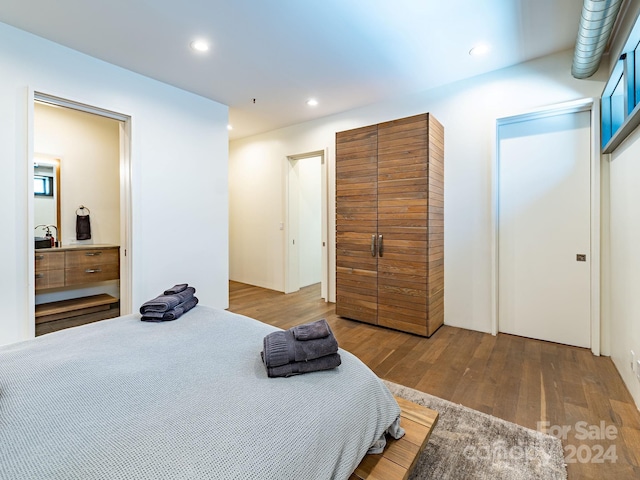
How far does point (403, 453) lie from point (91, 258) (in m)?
4.27

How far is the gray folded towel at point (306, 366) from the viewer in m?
1.26

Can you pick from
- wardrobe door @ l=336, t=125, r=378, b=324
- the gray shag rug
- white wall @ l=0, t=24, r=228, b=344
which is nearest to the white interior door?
wardrobe door @ l=336, t=125, r=378, b=324

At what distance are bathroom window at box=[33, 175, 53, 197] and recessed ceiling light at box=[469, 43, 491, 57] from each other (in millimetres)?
5160

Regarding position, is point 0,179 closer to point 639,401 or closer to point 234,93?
point 234,93

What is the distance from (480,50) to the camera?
2.81m

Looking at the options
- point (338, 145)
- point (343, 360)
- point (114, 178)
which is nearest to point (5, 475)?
point (343, 360)

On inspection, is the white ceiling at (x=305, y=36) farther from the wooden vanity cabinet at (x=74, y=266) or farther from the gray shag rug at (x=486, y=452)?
the gray shag rug at (x=486, y=452)

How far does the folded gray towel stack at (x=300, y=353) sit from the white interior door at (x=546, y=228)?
2780 mm

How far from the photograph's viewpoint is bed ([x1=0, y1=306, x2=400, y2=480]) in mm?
822

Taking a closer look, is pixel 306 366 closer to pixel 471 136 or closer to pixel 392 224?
pixel 392 224

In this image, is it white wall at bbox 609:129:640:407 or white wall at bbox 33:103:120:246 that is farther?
white wall at bbox 33:103:120:246

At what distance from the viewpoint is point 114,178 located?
14.7ft

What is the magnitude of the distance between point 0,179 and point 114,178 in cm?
212

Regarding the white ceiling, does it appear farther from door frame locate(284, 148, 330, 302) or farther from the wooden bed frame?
the wooden bed frame
